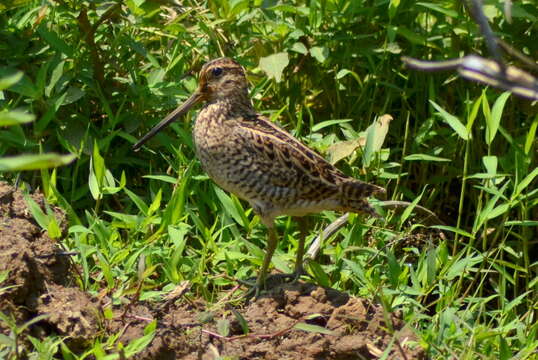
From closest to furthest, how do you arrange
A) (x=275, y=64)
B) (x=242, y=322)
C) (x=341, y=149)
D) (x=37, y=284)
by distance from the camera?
(x=37, y=284)
(x=242, y=322)
(x=341, y=149)
(x=275, y=64)

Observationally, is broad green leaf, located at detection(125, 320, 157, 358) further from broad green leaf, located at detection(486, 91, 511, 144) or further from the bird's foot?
broad green leaf, located at detection(486, 91, 511, 144)

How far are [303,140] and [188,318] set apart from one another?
169cm

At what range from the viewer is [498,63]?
2.25m

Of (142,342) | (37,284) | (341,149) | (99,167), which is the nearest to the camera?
(142,342)

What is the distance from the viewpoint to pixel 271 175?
15.1 feet

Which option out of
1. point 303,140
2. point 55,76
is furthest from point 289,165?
point 55,76

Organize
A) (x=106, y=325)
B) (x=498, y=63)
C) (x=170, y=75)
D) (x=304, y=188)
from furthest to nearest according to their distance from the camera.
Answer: (x=170, y=75), (x=304, y=188), (x=106, y=325), (x=498, y=63)

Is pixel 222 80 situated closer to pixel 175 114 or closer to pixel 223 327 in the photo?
pixel 175 114

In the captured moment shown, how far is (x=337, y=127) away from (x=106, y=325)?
227 centimetres

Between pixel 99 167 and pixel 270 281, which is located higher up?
pixel 99 167

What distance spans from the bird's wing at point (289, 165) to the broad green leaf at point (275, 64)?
0.69 meters

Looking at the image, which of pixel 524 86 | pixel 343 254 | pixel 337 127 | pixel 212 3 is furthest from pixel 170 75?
pixel 524 86

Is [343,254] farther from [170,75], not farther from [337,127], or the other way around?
[170,75]

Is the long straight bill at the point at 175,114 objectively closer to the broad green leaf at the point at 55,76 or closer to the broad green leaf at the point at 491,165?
the broad green leaf at the point at 55,76
